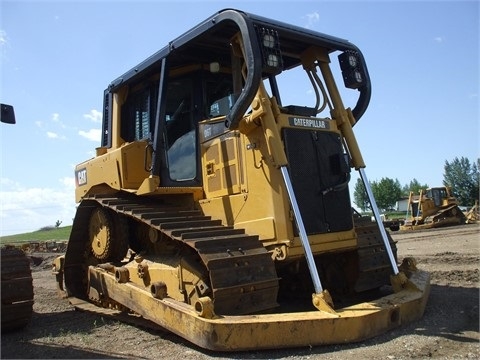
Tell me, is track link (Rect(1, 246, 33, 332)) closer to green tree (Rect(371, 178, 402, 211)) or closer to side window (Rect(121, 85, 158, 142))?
side window (Rect(121, 85, 158, 142))

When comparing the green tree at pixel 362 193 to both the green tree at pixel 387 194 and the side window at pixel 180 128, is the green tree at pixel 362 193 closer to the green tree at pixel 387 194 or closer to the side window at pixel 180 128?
the side window at pixel 180 128

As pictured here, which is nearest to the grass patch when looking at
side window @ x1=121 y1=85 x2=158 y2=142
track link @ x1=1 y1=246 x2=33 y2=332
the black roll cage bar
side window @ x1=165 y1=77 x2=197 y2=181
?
side window @ x1=121 y1=85 x2=158 y2=142

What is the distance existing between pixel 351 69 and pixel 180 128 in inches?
98.7

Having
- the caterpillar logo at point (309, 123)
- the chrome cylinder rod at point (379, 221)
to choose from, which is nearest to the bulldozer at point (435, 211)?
the chrome cylinder rod at point (379, 221)

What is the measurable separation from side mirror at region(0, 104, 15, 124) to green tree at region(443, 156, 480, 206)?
7460cm

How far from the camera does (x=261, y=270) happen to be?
4.86 metres

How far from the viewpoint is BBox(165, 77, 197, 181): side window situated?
6.52 metres

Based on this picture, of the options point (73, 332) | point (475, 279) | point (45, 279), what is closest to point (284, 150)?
point (73, 332)

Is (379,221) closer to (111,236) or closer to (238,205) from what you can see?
(238,205)

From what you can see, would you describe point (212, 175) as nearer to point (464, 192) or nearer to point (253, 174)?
point (253, 174)

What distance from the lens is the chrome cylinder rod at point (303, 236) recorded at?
15.7ft

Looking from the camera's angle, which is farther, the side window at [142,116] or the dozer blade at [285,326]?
the side window at [142,116]

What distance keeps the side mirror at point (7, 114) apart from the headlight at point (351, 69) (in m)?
4.25

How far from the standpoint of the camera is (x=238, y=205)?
5715 mm
